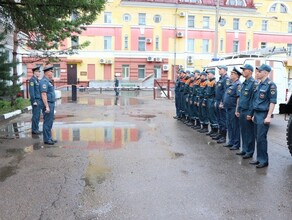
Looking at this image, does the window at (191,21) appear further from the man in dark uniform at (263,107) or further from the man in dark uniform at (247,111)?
the man in dark uniform at (263,107)

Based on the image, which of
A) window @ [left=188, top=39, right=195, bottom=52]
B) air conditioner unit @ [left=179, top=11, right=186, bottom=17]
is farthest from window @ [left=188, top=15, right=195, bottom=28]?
window @ [left=188, top=39, right=195, bottom=52]

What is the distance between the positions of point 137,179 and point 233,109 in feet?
11.1

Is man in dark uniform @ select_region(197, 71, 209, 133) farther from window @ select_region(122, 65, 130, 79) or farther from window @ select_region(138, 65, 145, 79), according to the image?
window @ select_region(138, 65, 145, 79)

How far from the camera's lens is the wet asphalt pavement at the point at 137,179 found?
4.32 meters

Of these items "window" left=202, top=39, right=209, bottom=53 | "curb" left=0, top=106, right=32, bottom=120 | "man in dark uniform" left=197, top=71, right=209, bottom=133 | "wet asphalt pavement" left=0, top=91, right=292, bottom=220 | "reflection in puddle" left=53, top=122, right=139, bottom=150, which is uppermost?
"window" left=202, top=39, right=209, bottom=53

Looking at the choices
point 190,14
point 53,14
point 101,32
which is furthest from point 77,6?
point 190,14

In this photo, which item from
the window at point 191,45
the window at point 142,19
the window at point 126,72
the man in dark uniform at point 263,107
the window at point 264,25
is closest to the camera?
the man in dark uniform at point 263,107

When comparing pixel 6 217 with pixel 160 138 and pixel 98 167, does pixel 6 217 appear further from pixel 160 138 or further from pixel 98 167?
pixel 160 138

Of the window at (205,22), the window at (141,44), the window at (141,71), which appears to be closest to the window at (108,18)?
the window at (141,44)

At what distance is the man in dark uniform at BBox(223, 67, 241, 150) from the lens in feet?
25.8

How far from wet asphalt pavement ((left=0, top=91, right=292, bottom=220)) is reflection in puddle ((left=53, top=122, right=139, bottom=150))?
1.1 inches

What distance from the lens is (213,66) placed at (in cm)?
1683

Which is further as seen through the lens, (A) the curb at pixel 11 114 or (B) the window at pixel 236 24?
(B) the window at pixel 236 24

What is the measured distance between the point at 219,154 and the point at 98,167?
2.68m
